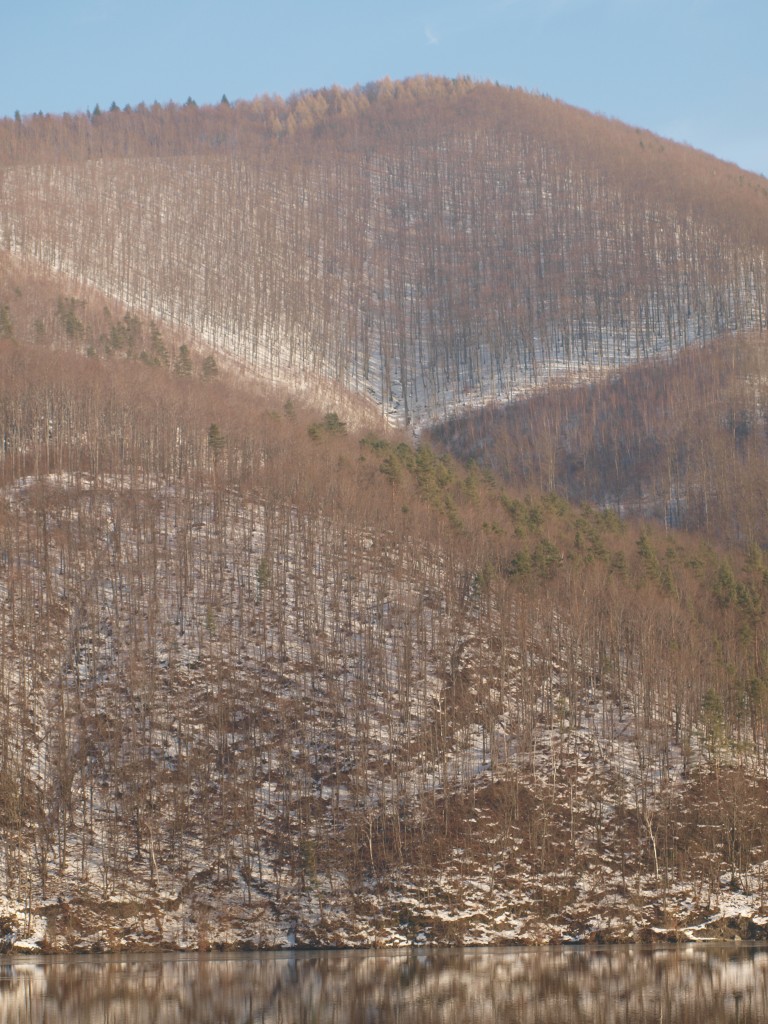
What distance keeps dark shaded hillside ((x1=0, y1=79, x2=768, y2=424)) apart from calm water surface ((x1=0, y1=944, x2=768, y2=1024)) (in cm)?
9992

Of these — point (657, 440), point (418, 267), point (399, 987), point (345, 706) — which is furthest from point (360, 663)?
point (418, 267)

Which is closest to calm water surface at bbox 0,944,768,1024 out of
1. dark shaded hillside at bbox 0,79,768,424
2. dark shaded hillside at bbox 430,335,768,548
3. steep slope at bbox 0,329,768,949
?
steep slope at bbox 0,329,768,949

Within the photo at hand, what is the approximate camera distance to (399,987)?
1575 inches

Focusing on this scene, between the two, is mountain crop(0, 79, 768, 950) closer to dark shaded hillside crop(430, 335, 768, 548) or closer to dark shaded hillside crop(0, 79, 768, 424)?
dark shaded hillside crop(430, 335, 768, 548)

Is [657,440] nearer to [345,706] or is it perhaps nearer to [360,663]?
[360,663]

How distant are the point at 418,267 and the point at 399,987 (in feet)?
509

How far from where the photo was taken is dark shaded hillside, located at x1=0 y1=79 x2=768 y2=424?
154875mm

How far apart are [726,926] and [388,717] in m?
20.1

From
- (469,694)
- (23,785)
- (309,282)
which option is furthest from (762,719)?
(309,282)

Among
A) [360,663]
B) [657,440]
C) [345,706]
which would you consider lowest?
[345,706]

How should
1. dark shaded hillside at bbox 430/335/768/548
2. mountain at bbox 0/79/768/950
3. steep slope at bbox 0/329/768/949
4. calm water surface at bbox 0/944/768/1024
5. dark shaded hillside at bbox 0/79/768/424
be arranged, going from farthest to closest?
dark shaded hillside at bbox 0/79/768/424 < dark shaded hillside at bbox 430/335/768/548 < mountain at bbox 0/79/768/950 < steep slope at bbox 0/329/768/949 < calm water surface at bbox 0/944/768/1024

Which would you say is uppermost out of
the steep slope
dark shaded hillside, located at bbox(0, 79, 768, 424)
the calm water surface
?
dark shaded hillside, located at bbox(0, 79, 768, 424)

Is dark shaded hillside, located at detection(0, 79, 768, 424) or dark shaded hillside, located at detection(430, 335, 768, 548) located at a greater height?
dark shaded hillside, located at detection(0, 79, 768, 424)

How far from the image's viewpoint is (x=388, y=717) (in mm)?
65250
